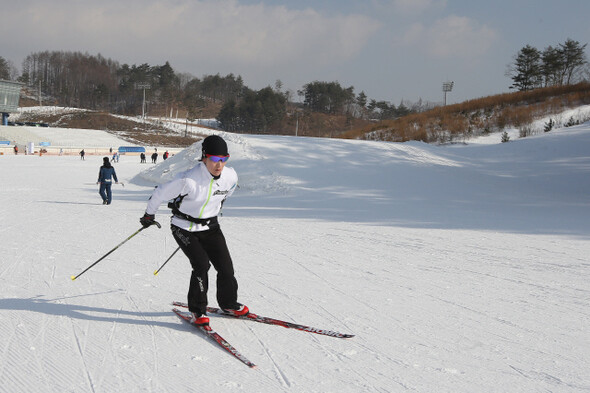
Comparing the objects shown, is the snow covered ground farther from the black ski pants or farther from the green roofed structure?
the green roofed structure

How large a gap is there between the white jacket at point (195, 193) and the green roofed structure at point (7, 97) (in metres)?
74.5

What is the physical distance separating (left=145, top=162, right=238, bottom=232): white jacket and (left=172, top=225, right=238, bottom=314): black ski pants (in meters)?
0.09

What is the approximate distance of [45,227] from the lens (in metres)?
9.01

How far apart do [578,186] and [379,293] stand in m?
13.4

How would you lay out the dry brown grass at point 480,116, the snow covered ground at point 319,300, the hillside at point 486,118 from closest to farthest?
the snow covered ground at point 319,300
the hillside at point 486,118
the dry brown grass at point 480,116

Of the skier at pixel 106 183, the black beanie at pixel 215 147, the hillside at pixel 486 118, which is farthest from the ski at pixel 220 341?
the hillside at pixel 486 118

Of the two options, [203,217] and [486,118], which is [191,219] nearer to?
[203,217]

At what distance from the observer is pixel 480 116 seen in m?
30.6

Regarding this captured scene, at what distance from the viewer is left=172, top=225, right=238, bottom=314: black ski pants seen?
400 centimetres

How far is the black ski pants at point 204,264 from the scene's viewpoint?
4.00 m

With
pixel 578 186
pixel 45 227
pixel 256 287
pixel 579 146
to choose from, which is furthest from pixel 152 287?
pixel 579 146

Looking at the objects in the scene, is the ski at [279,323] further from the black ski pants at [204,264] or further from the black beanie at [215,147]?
the black beanie at [215,147]

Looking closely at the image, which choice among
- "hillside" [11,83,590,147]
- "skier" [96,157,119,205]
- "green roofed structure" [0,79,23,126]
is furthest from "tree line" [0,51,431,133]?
"skier" [96,157,119,205]

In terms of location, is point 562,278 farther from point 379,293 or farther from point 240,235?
point 240,235
